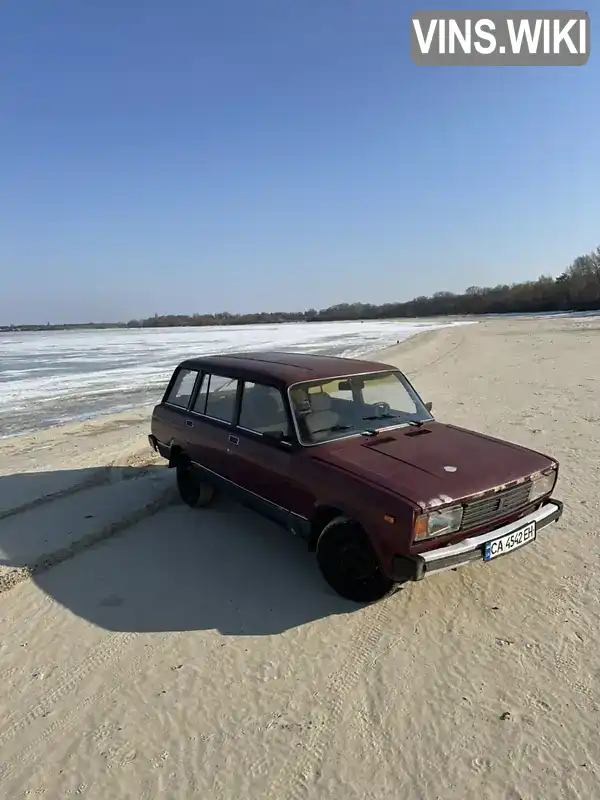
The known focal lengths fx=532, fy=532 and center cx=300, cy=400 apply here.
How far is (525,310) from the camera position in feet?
292

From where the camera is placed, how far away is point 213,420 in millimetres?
5426

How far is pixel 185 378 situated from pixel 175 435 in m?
0.68

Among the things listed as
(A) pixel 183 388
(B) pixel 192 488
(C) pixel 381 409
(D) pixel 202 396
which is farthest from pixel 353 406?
(A) pixel 183 388

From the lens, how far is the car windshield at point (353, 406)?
4477mm

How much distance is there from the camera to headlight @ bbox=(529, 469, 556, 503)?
4078 mm

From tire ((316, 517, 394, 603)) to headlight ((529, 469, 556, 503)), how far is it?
1322mm

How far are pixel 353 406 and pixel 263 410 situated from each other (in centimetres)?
82

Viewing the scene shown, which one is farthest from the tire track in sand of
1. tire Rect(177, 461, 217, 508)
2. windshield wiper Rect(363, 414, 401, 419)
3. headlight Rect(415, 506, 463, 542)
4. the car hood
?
tire Rect(177, 461, 217, 508)

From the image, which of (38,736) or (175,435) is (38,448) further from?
(38,736)

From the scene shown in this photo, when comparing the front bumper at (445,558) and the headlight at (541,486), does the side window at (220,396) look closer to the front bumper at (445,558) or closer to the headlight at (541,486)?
the front bumper at (445,558)

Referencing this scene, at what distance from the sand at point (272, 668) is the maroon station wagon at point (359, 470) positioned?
45cm

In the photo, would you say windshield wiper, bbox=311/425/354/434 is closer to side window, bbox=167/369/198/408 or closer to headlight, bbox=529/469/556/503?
headlight, bbox=529/469/556/503

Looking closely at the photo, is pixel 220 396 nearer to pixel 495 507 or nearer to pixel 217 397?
pixel 217 397

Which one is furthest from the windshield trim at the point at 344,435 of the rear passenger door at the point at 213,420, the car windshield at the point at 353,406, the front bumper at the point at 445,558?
the front bumper at the point at 445,558
